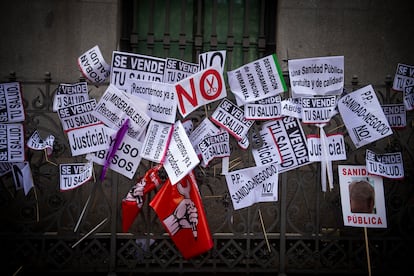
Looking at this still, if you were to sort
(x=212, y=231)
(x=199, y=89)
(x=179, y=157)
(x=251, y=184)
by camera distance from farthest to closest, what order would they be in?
(x=212, y=231) → (x=251, y=184) → (x=199, y=89) → (x=179, y=157)

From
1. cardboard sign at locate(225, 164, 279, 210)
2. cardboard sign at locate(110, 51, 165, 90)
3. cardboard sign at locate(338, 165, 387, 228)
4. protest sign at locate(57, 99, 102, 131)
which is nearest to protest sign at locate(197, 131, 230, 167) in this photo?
cardboard sign at locate(225, 164, 279, 210)

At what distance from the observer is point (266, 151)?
5105 mm

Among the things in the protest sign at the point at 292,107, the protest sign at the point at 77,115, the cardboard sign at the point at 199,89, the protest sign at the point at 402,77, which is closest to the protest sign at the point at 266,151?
the protest sign at the point at 292,107

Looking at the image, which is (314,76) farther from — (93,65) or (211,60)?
(93,65)

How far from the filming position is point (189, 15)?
7359 millimetres

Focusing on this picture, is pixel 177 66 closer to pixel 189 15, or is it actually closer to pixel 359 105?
pixel 359 105

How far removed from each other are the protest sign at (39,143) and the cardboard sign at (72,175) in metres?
0.24

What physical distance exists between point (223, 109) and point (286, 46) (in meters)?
2.52

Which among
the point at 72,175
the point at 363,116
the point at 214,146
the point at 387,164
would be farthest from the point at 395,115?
the point at 72,175

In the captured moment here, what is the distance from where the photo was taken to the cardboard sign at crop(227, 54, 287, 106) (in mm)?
5055

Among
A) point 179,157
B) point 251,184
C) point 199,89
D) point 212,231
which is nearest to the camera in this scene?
point 179,157

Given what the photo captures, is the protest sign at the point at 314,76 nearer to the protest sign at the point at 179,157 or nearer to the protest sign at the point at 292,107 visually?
the protest sign at the point at 292,107

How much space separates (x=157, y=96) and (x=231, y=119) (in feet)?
2.90

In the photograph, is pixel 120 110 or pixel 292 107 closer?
pixel 120 110
